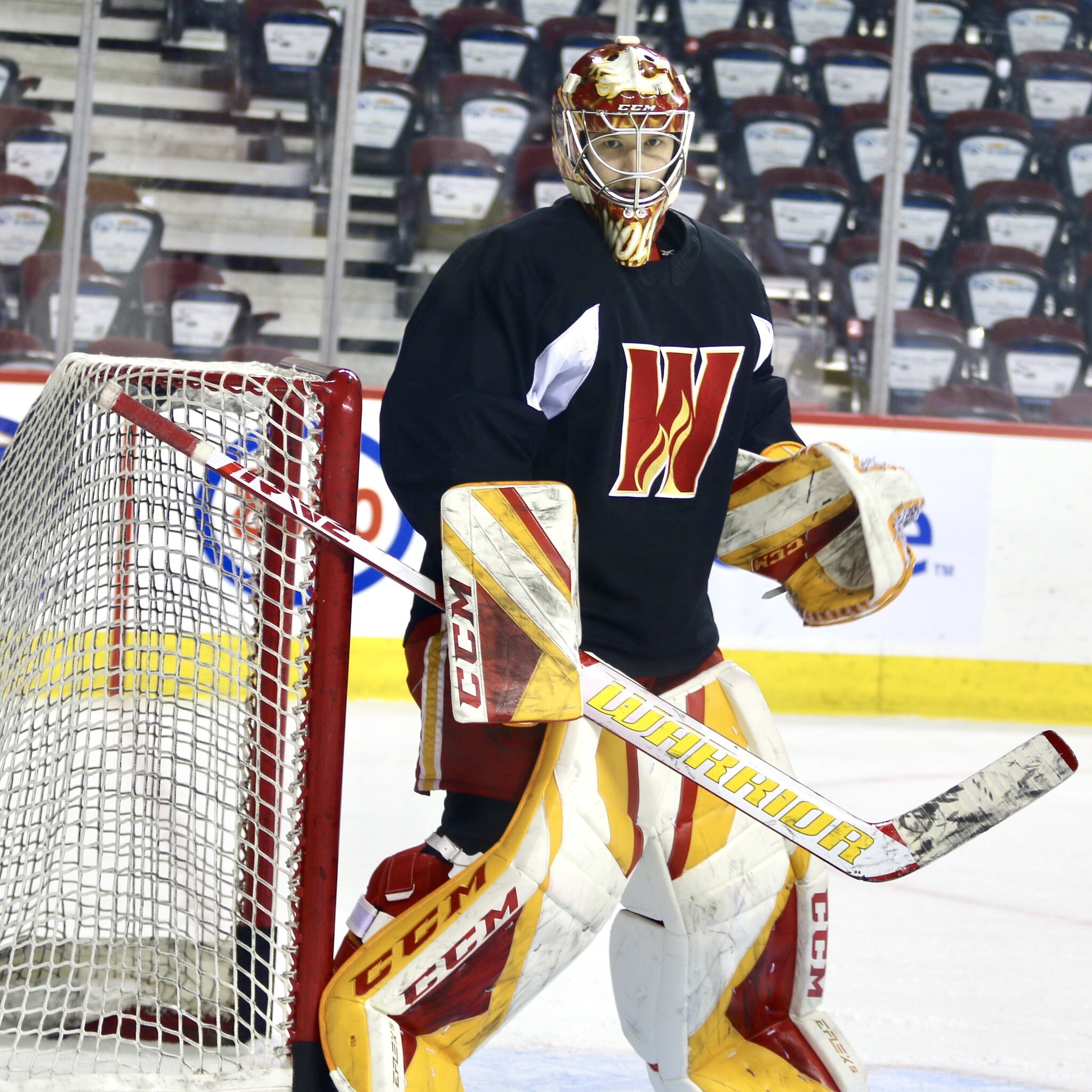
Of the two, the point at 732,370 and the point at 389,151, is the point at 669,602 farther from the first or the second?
the point at 389,151

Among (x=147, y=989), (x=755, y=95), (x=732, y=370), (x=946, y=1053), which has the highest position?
(x=755, y=95)

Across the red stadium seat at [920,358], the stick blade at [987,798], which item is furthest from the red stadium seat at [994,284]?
the stick blade at [987,798]

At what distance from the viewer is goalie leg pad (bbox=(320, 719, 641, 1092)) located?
119 cm

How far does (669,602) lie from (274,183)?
361cm

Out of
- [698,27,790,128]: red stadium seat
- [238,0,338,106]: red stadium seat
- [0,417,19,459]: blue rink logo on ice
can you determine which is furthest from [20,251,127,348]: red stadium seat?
[698,27,790,128]: red stadium seat

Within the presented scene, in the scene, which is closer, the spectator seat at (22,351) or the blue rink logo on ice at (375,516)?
the blue rink logo on ice at (375,516)

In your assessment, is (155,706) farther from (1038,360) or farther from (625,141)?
(1038,360)

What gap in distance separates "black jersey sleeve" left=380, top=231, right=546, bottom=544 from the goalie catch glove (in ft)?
1.08

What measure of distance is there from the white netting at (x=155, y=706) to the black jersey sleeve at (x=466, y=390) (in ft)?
0.40

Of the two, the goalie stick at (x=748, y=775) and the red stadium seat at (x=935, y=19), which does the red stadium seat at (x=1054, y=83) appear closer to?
the red stadium seat at (x=935, y=19)

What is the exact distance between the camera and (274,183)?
4.57 metres

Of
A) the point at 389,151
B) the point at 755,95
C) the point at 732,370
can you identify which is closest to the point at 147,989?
the point at 732,370

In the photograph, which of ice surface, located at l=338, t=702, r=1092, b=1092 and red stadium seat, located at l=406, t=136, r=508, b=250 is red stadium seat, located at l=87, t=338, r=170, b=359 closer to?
red stadium seat, located at l=406, t=136, r=508, b=250

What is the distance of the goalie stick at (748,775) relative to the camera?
1212 millimetres
